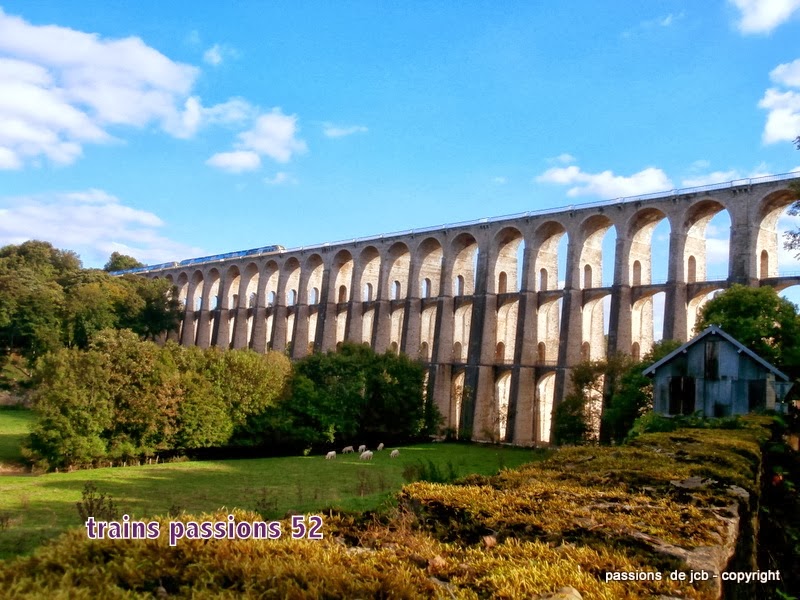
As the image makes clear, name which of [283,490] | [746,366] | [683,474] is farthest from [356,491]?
[683,474]

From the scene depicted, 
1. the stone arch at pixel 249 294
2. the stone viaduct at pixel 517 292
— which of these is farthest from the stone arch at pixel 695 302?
the stone arch at pixel 249 294

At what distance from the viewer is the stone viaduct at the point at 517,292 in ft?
107

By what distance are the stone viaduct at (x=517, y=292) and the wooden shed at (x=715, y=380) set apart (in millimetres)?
12928

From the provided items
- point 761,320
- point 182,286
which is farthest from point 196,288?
point 761,320

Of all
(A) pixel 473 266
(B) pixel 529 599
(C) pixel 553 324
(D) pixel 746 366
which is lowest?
(B) pixel 529 599

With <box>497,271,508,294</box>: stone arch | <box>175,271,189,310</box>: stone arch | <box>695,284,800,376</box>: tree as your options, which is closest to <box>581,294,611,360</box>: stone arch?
<box>497,271,508,294</box>: stone arch

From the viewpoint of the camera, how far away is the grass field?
13.5 meters

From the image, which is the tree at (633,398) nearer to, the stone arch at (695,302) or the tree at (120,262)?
the stone arch at (695,302)

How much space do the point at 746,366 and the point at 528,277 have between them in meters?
21.7

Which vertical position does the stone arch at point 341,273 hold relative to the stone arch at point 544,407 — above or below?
Result: above

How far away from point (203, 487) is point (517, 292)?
26798 mm

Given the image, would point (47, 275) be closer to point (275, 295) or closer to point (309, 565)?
point (275, 295)

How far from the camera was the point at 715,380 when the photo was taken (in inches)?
742

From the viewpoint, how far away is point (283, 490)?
62.6 feet
